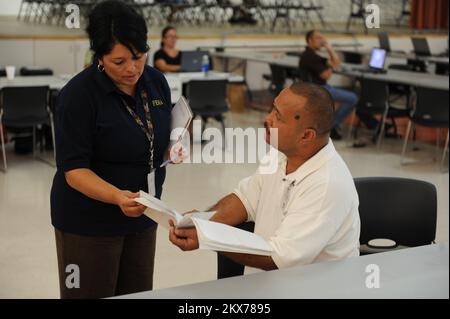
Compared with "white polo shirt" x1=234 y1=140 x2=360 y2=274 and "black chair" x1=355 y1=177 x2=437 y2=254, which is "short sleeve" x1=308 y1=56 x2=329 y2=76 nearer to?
"black chair" x1=355 y1=177 x2=437 y2=254

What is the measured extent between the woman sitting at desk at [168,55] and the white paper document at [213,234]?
5.98 m

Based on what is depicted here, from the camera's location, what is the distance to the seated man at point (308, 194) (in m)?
1.98

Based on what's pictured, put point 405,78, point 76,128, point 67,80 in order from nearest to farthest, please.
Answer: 1. point 76,128
2. point 67,80
3. point 405,78

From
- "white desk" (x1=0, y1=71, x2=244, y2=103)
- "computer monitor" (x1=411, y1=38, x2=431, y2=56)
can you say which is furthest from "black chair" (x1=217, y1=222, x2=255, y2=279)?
"computer monitor" (x1=411, y1=38, x2=431, y2=56)

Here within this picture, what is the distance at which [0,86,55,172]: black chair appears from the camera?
637cm

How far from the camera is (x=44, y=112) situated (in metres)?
6.57

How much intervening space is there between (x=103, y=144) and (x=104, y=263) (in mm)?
395

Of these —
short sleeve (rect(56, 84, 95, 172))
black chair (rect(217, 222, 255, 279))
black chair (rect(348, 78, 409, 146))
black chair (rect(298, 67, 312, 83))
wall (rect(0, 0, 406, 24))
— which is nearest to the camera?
short sleeve (rect(56, 84, 95, 172))

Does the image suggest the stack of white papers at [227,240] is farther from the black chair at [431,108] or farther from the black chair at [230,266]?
the black chair at [431,108]

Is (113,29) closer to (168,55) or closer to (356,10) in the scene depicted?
(168,55)

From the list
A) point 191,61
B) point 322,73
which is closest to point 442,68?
point 322,73

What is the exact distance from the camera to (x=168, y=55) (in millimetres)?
8039

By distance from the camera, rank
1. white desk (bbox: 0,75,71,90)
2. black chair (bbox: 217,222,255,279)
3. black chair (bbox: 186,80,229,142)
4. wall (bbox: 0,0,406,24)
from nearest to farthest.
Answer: black chair (bbox: 217,222,255,279)
white desk (bbox: 0,75,71,90)
black chair (bbox: 186,80,229,142)
wall (bbox: 0,0,406,24)

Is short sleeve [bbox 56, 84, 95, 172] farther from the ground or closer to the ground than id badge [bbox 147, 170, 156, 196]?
farther from the ground
